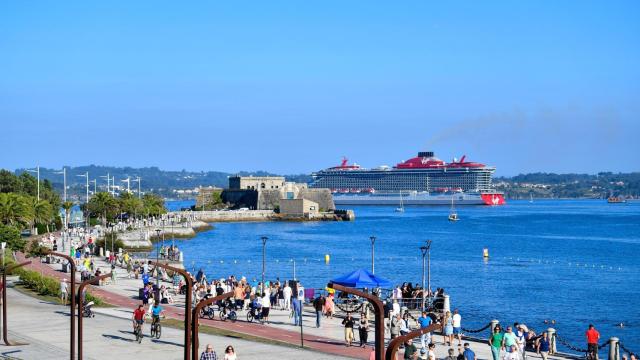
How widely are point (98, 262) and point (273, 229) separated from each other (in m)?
72.4

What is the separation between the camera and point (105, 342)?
24812 millimetres

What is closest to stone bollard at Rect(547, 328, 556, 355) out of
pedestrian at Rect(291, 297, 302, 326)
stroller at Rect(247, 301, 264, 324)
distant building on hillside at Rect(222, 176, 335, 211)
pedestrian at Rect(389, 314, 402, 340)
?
pedestrian at Rect(389, 314, 402, 340)

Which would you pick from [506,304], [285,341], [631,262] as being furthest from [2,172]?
[285,341]

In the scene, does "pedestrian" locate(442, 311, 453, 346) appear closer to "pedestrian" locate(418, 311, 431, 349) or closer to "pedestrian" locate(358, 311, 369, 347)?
"pedestrian" locate(418, 311, 431, 349)

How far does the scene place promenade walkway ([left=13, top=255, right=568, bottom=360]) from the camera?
23.9 m

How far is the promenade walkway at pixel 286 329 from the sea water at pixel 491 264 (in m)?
9.22

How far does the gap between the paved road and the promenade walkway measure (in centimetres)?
76

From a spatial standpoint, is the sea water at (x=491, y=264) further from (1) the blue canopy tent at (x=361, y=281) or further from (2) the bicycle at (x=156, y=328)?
(2) the bicycle at (x=156, y=328)

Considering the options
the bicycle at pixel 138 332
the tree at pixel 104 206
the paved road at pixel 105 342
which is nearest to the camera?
the paved road at pixel 105 342

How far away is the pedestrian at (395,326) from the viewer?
80.3 ft

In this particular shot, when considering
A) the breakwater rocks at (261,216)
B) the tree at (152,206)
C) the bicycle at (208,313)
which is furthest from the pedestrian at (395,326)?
the breakwater rocks at (261,216)

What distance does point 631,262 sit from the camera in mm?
69000

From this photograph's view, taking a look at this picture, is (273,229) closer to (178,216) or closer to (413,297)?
(178,216)

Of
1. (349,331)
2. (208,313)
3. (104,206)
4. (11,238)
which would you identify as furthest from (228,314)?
(104,206)
